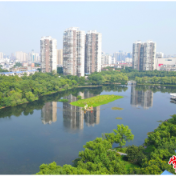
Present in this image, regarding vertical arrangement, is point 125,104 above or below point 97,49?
below

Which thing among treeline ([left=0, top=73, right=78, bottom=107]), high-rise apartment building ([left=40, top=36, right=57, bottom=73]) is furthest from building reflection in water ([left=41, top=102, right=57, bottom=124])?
high-rise apartment building ([left=40, top=36, right=57, bottom=73])

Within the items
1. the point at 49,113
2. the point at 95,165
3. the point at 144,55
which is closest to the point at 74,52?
the point at 144,55

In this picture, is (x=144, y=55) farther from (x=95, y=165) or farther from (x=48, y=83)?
(x=95, y=165)

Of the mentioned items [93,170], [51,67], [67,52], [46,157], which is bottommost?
[46,157]

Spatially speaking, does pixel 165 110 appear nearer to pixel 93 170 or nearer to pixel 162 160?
pixel 162 160

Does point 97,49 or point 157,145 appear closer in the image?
point 157,145

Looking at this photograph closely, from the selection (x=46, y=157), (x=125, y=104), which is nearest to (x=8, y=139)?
(x=46, y=157)

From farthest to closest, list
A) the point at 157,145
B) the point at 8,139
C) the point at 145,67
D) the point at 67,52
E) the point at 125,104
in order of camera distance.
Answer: the point at 145,67 → the point at 67,52 → the point at 125,104 → the point at 8,139 → the point at 157,145

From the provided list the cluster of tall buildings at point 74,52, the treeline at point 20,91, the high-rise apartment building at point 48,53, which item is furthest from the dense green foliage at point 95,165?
the high-rise apartment building at point 48,53
